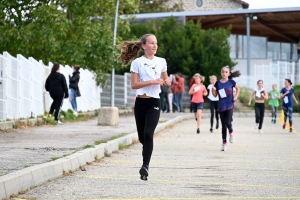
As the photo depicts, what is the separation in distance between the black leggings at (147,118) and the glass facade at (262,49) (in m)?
51.1

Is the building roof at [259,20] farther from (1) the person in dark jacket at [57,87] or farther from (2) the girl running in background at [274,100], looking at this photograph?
(1) the person in dark jacket at [57,87]

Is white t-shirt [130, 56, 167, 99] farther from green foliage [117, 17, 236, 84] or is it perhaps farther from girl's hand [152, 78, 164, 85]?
green foliage [117, 17, 236, 84]

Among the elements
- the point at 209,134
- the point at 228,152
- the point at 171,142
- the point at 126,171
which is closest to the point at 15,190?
the point at 126,171

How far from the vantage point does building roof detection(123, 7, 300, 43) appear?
51.9m

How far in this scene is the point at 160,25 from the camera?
49781mm

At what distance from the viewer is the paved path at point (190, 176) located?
902 centimetres

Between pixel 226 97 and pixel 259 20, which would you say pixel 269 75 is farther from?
pixel 226 97

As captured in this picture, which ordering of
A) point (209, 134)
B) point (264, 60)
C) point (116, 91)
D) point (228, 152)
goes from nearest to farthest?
point (228, 152)
point (209, 134)
point (116, 91)
point (264, 60)

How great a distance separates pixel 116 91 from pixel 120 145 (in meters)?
26.0

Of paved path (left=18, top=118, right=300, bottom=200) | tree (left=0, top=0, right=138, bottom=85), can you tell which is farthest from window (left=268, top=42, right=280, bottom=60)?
paved path (left=18, top=118, right=300, bottom=200)

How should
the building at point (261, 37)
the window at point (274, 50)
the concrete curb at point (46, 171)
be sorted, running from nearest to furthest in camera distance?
the concrete curb at point (46, 171) < the building at point (261, 37) < the window at point (274, 50)

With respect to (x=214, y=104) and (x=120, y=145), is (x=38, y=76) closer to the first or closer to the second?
(x=214, y=104)

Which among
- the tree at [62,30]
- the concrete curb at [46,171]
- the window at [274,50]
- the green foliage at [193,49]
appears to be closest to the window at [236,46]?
the window at [274,50]

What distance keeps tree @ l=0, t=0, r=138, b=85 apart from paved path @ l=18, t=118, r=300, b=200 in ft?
53.5
